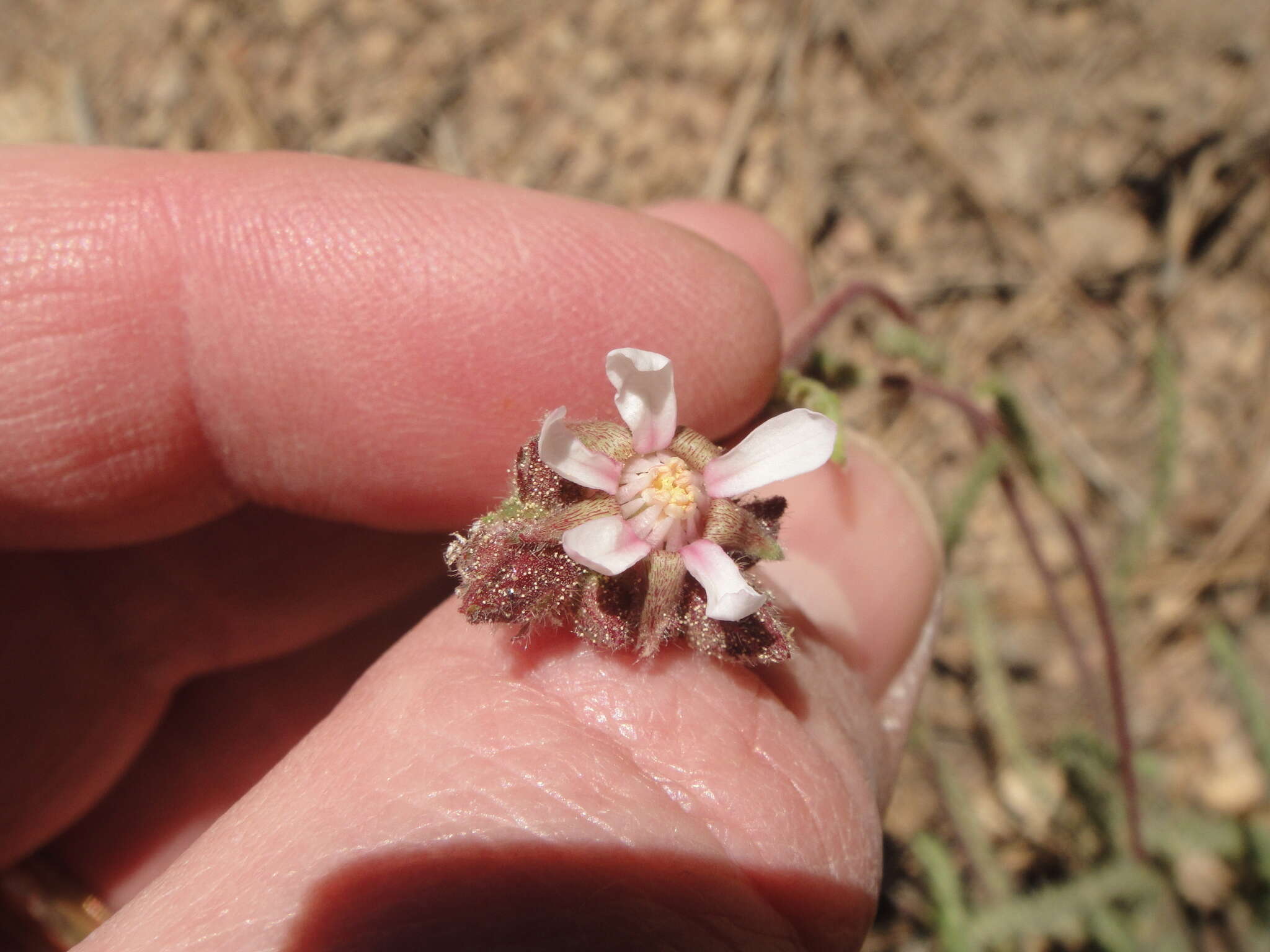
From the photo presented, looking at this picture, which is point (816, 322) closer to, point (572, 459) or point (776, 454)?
point (776, 454)

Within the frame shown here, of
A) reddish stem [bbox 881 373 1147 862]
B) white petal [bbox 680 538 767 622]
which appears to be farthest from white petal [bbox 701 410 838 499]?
reddish stem [bbox 881 373 1147 862]

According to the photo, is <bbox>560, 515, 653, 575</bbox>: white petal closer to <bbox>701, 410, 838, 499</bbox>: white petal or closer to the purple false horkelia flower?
the purple false horkelia flower

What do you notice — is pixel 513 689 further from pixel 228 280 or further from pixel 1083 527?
pixel 1083 527

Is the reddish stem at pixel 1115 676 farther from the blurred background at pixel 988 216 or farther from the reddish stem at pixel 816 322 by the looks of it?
the reddish stem at pixel 816 322

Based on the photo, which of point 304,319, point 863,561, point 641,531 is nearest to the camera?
point 641,531

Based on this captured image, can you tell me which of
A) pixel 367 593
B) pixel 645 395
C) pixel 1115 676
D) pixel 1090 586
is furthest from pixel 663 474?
pixel 1115 676

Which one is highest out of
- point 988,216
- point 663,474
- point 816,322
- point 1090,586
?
point 663,474

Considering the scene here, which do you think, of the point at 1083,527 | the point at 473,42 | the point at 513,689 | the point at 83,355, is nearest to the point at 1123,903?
the point at 1083,527

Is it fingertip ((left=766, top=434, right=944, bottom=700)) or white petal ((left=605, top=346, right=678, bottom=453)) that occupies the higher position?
white petal ((left=605, top=346, right=678, bottom=453))
